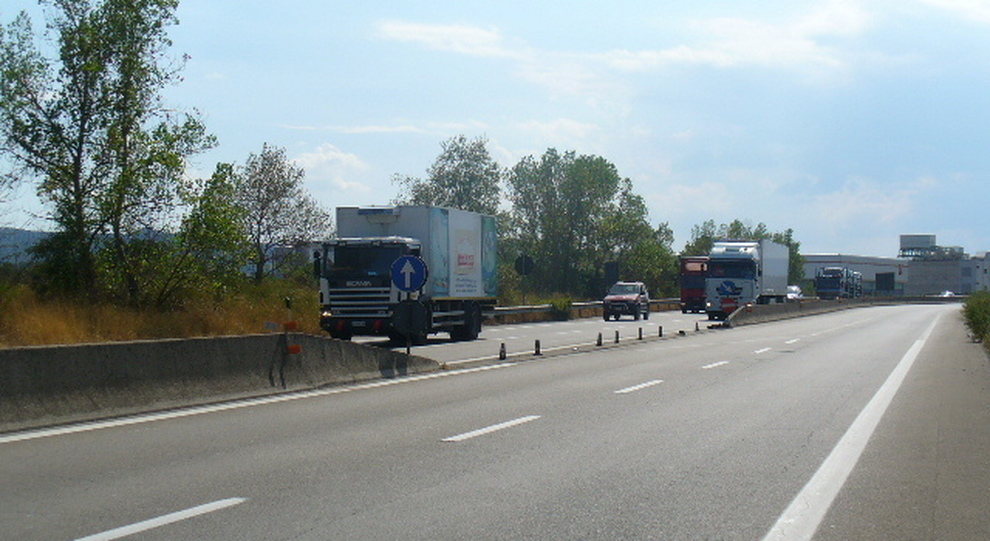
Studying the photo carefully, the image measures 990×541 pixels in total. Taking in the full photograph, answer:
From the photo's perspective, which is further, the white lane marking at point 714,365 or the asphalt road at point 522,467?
the white lane marking at point 714,365

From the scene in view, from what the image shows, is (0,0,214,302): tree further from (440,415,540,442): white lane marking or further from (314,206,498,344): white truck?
(440,415,540,442): white lane marking

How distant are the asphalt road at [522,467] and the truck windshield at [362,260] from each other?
1065cm

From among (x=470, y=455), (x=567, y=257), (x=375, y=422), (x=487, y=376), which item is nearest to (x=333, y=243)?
(x=487, y=376)

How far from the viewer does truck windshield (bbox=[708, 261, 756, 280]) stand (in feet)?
173

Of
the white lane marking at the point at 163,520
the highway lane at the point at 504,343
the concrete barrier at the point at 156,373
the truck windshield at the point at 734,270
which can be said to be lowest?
the highway lane at the point at 504,343

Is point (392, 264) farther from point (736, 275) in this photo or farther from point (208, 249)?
point (736, 275)

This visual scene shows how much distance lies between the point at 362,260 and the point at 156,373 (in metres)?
14.4

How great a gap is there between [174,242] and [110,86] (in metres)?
4.35

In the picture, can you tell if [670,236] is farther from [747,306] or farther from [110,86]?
[110,86]

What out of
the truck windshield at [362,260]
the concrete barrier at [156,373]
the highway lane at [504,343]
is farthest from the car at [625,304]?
the concrete barrier at [156,373]

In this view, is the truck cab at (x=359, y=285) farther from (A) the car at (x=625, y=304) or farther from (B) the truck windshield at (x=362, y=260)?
(A) the car at (x=625, y=304)

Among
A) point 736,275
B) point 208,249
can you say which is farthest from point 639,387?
point 736,275

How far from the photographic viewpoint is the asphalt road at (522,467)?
22.2ft

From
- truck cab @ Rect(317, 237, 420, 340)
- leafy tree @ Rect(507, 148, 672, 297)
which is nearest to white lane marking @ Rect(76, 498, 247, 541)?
truck cab @ Rect(317, 237, 420, 340)
